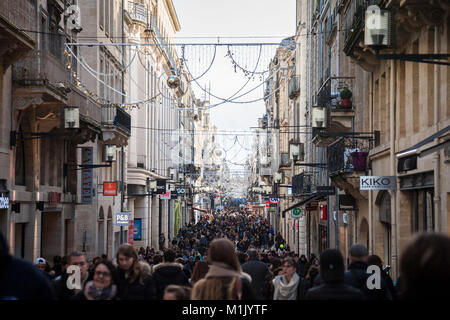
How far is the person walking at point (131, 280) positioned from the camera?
7543 millimetres

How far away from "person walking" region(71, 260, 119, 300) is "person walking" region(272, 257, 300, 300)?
9.70ft

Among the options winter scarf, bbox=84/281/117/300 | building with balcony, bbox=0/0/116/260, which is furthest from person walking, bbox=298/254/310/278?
winter scarf, bbox=84/281/117/300

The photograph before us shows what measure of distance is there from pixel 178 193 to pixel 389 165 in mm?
Answer: 35116

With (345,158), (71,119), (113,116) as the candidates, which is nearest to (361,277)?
(345,158)

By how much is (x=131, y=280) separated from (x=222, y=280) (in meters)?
2.34

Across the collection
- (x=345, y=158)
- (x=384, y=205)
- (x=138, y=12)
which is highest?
(x=138, y=12)

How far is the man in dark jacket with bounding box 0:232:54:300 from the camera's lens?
3.74 metres

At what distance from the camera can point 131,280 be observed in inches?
307

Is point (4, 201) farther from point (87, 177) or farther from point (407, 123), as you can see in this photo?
point (87, 177)

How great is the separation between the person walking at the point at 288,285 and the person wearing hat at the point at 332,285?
303 centimetres

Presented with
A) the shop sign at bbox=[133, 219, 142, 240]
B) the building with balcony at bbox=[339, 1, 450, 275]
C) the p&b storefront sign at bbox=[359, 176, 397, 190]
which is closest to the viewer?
the building with balcony at bbox=[339, 1, 450, 275]

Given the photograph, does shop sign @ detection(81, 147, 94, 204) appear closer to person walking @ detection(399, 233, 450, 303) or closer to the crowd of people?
the crowd of people
